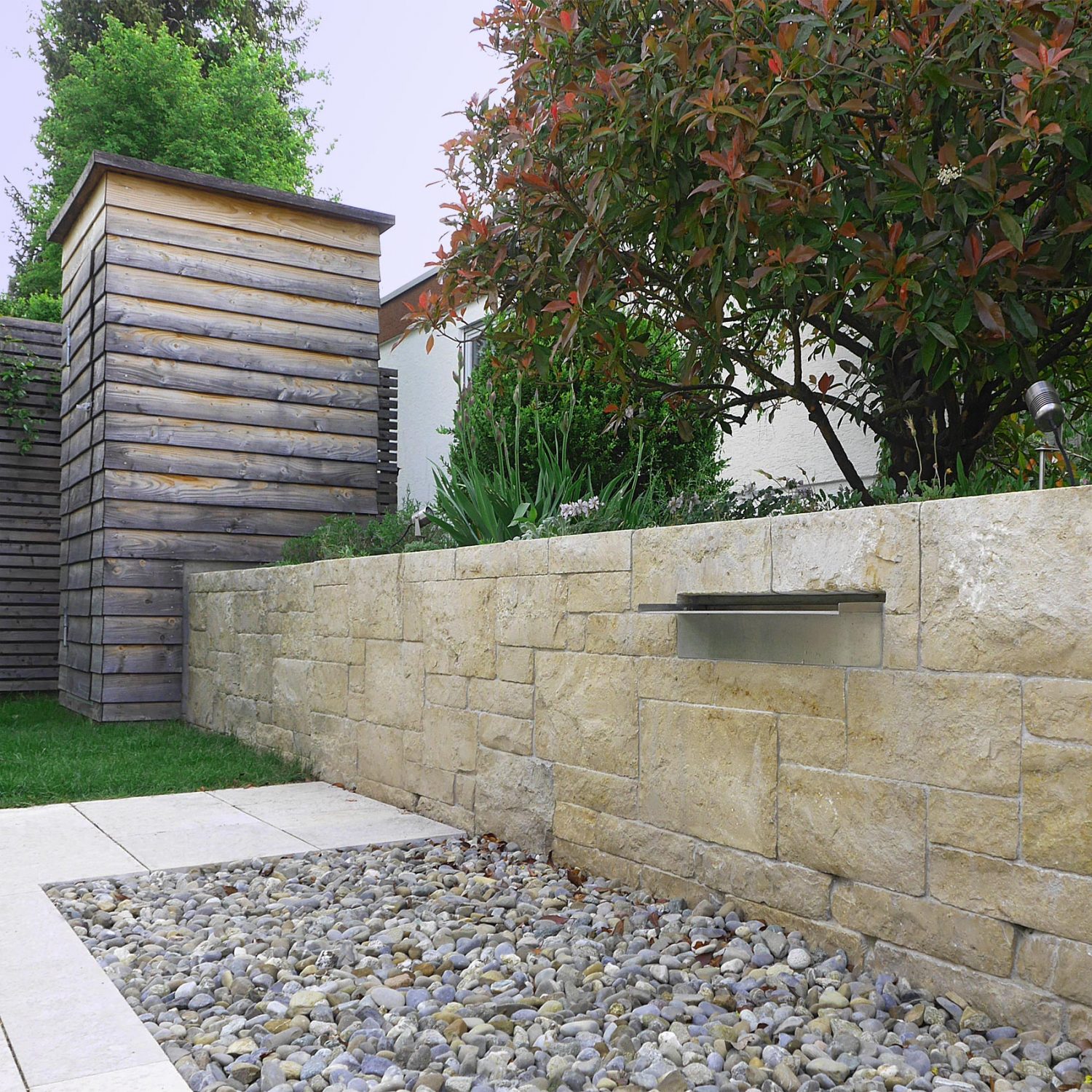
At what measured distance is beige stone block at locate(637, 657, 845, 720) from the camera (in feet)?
8.87

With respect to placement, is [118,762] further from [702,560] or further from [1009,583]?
[1009,583]

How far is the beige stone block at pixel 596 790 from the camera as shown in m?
3.39

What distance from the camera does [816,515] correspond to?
8.93 feet

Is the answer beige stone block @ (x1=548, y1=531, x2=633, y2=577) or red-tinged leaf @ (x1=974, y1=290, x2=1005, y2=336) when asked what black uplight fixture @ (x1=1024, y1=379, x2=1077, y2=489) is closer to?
red-tinged leaf @ (x1=974, y1=290, x2=1005, y2=336)

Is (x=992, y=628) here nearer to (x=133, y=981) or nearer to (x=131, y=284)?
(x=133, y=981)

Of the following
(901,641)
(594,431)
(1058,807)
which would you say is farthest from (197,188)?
(1058,807)

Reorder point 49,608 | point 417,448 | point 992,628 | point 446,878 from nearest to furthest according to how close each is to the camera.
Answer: point 992,628 → point 446,878 → point 49,608 → point 417,448

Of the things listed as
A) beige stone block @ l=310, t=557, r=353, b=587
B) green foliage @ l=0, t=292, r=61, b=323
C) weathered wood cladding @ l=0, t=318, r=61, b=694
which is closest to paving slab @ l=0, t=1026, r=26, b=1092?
beige stone block @ l=310, t=557, r=353, b=587

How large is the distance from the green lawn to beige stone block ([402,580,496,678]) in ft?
4.84

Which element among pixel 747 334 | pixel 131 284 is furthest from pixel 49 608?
pixel 747 334

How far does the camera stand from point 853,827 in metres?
2.61

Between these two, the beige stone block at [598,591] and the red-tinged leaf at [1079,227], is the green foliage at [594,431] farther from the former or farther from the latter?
Answer: the red-tinged leaf at [1079,227]

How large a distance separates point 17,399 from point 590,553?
7273 mm

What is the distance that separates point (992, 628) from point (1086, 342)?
85.5 inches
